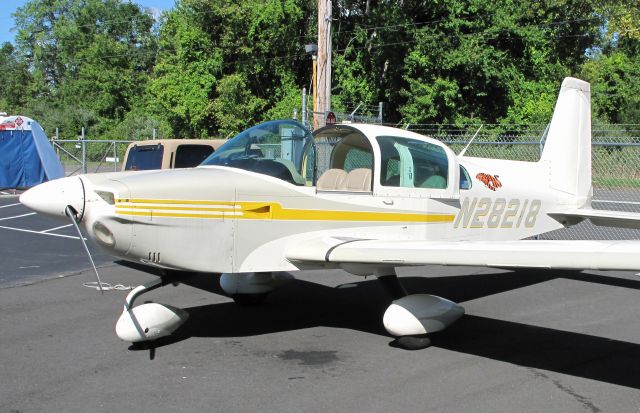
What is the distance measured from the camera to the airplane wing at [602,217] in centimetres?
739

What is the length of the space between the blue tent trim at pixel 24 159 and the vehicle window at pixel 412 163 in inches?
662

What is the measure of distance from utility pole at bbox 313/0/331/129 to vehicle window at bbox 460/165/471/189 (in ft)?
22.0

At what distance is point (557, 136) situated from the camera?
861 cm

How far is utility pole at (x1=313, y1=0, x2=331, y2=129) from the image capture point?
44.4ft

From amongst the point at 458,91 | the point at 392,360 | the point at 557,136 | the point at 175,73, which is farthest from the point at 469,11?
the point at 392,360

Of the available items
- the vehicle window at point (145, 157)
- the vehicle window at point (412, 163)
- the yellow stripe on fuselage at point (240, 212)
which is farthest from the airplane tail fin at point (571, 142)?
the vehicle window at point (145, 157)

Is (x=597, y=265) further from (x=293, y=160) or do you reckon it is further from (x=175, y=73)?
(x=175, y=73)

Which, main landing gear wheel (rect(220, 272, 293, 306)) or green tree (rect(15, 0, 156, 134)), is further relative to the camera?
green tree (rect(15, 0, 156, 134))

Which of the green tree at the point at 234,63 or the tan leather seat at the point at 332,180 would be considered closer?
the tan leather seat at the point at 332,180

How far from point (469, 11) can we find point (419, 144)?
2376 cm

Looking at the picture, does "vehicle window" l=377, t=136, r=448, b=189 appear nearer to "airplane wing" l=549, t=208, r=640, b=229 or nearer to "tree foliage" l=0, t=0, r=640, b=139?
"airplane wing" l=549, t=208, r=640, b=229

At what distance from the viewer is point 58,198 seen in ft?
16.6

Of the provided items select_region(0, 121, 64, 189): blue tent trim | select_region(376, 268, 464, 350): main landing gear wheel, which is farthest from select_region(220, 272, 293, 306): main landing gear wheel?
select_region(0, 121, 64, 189): blue tent trim

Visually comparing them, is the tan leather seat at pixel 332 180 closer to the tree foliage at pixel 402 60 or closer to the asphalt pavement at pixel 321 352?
the asphalt pavement at pixel 321 352
